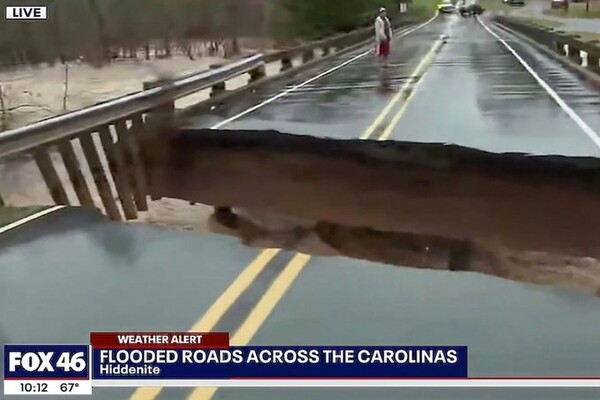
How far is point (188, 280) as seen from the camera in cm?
527

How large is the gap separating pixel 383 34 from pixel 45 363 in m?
20.4

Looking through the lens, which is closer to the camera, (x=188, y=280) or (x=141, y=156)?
(x=188, y=280)

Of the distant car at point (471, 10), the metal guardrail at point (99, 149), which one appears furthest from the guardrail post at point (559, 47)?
the distant car at point (471, 10)

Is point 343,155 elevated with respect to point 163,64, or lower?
lower

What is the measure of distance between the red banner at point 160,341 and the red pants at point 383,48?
20.7 m

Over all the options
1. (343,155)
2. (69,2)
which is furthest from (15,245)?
(343,155)

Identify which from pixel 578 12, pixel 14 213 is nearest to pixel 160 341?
pixel 14 213

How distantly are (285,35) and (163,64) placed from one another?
200 centimetres

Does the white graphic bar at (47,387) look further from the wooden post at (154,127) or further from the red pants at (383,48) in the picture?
the red pants at (383,48)

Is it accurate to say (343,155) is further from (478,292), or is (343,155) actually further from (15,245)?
(478,292)

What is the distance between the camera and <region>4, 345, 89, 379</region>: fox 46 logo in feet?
10.3

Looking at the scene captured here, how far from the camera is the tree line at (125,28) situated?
4730 mm

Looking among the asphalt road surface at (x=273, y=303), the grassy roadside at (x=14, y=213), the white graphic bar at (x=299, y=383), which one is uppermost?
the white graphic bar at (x=299, y=383)

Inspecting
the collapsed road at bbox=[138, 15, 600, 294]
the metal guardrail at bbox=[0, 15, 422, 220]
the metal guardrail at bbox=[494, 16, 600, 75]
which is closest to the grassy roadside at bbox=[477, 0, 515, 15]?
the metal guardrail at bbox=[494, 16, 600, 75]
